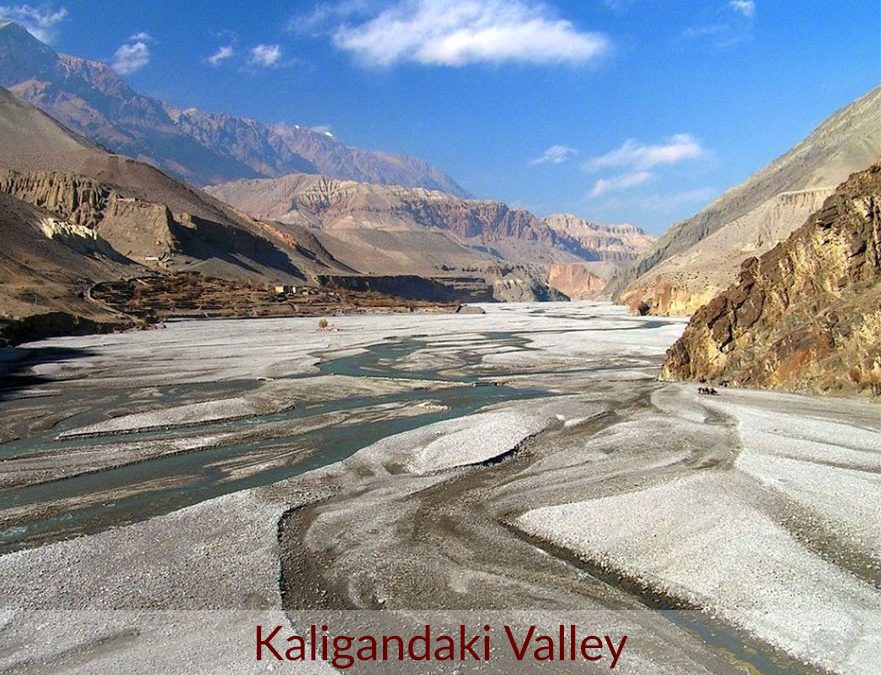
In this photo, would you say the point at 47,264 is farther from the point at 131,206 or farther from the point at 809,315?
the point at 809,315

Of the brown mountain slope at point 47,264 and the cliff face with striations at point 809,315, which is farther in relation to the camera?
the brown mountain slope at point 47,264

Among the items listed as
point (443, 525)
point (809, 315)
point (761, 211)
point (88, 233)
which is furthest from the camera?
point (761, 211)

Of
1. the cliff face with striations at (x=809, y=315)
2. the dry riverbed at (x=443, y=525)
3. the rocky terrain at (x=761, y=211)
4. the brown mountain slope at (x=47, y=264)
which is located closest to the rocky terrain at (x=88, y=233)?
the brown mountain slope at (x=47, y=264)

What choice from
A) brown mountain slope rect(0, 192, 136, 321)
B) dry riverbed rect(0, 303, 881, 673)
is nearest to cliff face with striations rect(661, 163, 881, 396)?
dry riverbed rect(0, 303, 881, 673)

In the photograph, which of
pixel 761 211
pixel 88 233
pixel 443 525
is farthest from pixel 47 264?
pixel 761 211

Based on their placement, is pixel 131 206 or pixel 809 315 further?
pixel 131 206

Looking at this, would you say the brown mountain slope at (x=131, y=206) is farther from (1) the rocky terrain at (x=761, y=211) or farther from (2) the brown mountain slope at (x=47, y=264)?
(1) the rocky terrain at (x=761, y=211)

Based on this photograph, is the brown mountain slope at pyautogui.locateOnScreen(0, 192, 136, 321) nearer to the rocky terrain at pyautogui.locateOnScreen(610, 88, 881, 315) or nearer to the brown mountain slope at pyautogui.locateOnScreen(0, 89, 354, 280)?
the brown mountain slope at pyautogui.locateOnScreen(0, 89, 354, 280)
